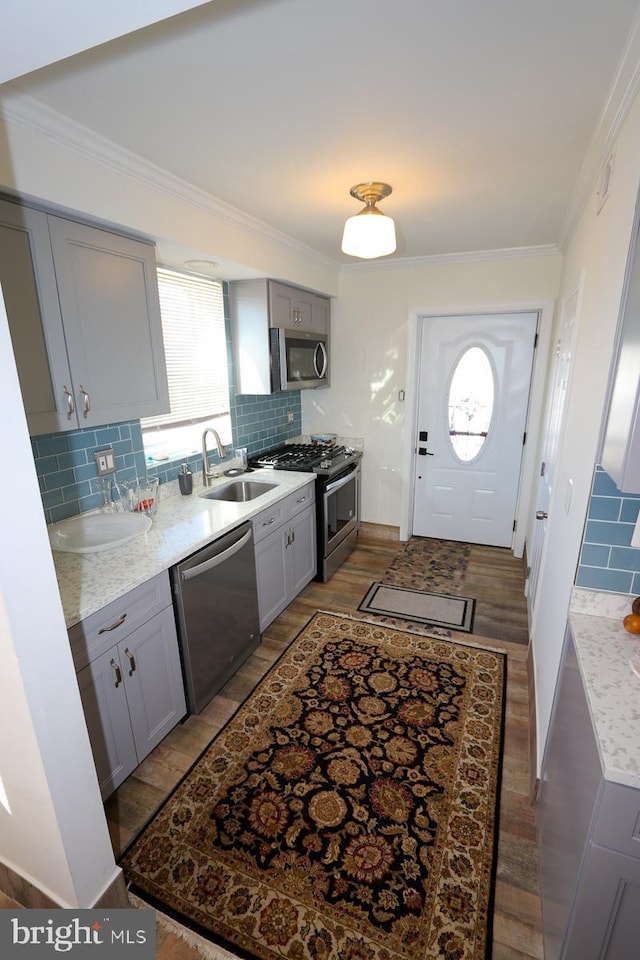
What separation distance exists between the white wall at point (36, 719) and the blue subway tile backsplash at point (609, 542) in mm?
1570

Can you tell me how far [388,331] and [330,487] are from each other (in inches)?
62.2

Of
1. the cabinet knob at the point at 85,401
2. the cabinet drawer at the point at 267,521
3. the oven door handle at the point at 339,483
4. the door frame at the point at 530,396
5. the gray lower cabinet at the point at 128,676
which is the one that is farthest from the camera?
the door frame at the point at 530,396

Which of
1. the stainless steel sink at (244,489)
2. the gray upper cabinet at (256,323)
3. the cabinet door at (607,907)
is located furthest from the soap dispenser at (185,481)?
the cabinet door at (607,907)

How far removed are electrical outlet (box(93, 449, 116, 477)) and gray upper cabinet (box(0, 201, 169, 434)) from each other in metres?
0.37

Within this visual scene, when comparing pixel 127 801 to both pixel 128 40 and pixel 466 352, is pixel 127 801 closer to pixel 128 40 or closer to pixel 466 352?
pixel 128 40

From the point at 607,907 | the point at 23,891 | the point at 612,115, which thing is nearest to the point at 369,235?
the point at 612,115

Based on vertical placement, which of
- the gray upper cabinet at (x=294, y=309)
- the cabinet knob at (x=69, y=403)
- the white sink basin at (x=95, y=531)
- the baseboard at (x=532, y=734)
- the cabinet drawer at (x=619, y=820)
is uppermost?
the gray upper cabinet at (x=294, y=309)

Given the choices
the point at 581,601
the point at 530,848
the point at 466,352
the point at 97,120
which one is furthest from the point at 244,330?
the point at 530,848

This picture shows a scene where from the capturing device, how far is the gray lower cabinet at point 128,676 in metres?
1.55

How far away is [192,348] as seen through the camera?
2902mm

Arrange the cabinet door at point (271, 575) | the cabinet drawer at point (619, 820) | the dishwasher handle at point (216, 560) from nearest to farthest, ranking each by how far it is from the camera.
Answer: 1. the cabinet drawer at point (619, 820)
2. the dishwasher handle at point (216, 560)
3. the cabinet door at point (271, 575)

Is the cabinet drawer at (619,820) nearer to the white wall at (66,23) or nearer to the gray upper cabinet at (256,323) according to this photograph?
the white wall at (66,23)

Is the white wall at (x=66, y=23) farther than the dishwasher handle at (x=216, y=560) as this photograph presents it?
No

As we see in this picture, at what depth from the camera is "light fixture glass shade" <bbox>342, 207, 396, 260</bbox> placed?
1952 mm
